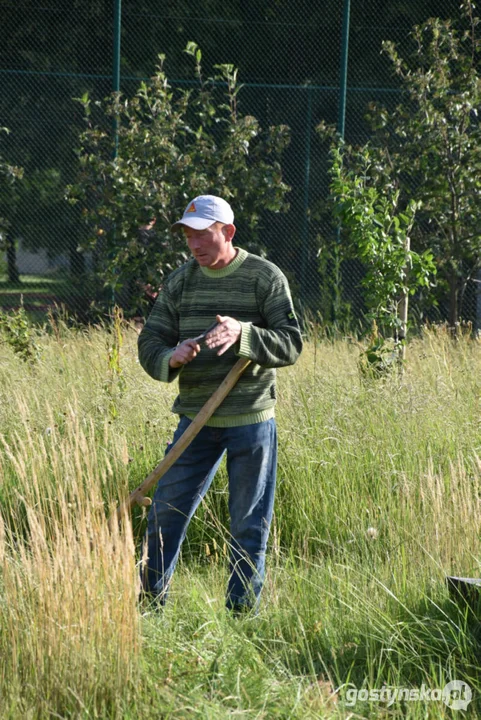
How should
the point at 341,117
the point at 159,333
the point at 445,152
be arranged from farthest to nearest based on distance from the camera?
the point at 341,117 → the point at 445,152 → the point at 159,333

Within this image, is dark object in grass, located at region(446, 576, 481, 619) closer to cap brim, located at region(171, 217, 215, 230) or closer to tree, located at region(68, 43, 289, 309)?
cap brim, located at region(171, 217, 215, 230)

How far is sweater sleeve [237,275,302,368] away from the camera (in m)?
3.29

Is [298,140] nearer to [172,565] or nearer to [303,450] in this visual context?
[303,450]

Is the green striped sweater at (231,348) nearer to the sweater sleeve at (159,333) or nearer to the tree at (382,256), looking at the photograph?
the sweater sleeve at (159,333)

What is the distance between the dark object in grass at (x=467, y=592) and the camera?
3096mm

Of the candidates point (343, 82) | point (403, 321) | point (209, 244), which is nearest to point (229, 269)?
point (209, 244)

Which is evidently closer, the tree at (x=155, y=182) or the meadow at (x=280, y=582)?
the meadow at (x=280, y=582)

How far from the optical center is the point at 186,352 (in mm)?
3242

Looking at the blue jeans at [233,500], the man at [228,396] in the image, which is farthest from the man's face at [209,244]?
the blue jeans at [233,500]

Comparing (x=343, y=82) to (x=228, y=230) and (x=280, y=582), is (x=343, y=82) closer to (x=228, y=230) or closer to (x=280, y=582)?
→ (x=228, y=230)

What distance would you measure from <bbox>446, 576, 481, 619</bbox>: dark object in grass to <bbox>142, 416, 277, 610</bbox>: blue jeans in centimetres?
68

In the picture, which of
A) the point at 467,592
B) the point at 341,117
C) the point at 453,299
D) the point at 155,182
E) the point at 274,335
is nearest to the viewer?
the point at 467,592

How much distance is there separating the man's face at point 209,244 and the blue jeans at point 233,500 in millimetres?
614

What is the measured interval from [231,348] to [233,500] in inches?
22.1
